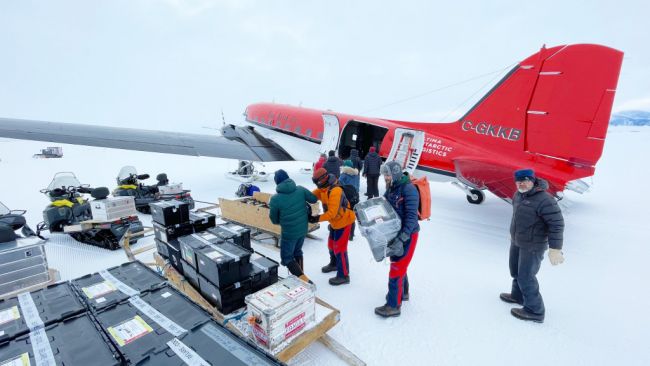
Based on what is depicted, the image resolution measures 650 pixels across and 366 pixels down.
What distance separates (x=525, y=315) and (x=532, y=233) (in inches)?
46.3

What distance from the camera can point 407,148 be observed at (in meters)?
8.36

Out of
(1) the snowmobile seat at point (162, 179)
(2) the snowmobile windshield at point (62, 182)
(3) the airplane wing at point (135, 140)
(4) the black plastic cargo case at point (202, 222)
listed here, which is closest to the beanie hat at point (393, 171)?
(4) the black plastic cargo case at point (202, 222)

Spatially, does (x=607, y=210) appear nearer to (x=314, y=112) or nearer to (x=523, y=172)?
(x=523, y=172)

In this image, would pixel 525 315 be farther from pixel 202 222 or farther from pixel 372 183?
pixel 372 183

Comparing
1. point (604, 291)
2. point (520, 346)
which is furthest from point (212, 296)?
point (604, 291)

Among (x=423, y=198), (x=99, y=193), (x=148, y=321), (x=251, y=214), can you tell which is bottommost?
(x=251, y=214)

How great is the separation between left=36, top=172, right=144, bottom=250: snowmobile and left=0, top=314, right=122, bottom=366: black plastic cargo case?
367cm

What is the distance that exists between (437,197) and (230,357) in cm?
916

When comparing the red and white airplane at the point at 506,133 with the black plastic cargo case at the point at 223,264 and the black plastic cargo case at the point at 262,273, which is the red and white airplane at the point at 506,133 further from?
the black plastic cargo case at the point at 223,264

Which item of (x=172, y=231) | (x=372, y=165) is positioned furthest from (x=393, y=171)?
(x=372, y=165)

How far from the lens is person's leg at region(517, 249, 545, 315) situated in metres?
3.54

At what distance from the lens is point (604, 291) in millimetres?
4387

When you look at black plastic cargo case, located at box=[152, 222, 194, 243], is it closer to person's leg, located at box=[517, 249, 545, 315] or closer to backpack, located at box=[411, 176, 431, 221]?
backpack, located at box=[411, 176, 431, 221]

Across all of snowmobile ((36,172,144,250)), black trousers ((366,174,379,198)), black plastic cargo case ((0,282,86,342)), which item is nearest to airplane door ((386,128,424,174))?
black trousers ((366,174,379,198))
